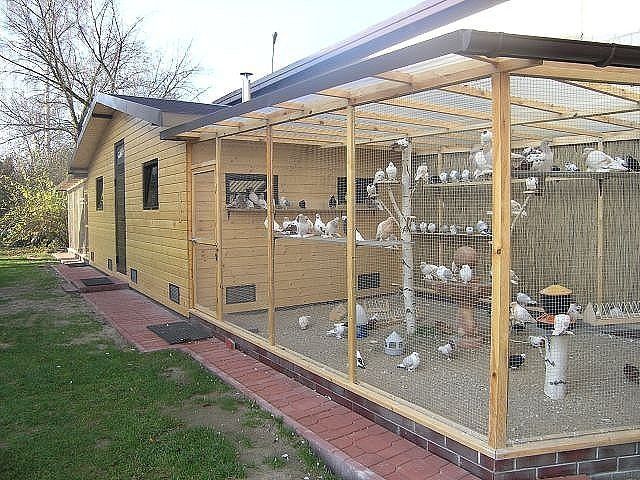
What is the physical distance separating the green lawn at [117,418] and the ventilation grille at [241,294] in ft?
4.22

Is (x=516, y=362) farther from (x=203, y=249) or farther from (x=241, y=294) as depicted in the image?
(x=203, y=249)

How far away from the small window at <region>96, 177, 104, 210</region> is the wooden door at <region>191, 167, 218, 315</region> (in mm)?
6199

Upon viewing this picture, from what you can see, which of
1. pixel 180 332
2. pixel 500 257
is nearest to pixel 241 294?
pixel 180 332

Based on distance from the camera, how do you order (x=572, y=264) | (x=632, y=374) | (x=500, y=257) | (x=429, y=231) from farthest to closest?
(x=429, y=231), (x=572, y=264), (x=632, y=374), (x=500, y=257)

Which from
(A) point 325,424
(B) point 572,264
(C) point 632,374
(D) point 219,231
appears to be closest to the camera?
(A) point 325,424

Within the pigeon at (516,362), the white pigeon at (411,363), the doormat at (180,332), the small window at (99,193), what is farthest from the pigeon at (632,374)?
the small window at (99,193)

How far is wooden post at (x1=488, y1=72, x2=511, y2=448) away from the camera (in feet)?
8.70

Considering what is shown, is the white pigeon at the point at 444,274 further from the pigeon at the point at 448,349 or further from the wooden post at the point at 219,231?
the wooden post at the point at 219,231

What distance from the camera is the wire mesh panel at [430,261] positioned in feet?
12.8

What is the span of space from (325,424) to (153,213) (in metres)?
5.13

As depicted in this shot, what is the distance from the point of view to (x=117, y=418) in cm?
370

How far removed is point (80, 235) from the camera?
1534 cm

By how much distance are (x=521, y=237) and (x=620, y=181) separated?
1409 millimetres

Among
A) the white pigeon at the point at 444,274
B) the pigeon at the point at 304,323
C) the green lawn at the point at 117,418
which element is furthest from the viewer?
the pigeon at the point at 304,323
